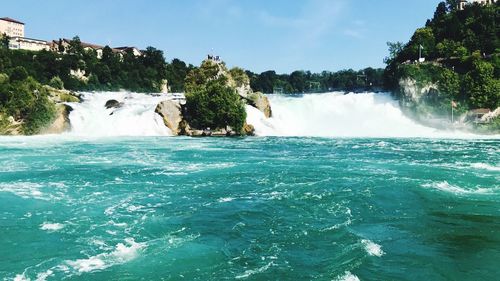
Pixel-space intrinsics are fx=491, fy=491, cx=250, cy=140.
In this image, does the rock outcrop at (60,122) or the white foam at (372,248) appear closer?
the white foam at (372,248)

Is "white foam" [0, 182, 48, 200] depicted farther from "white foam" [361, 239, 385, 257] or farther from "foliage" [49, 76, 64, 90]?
"foliage" [49, 76, 64, 90]

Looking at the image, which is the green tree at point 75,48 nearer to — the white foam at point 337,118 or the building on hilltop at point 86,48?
the building on hilltop at point 86,48

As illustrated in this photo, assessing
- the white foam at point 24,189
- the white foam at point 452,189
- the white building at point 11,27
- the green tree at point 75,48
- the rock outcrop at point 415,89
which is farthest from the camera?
the white building at point 11,27

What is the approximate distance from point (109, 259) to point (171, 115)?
33.8 m

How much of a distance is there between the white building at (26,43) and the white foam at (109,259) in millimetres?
99316

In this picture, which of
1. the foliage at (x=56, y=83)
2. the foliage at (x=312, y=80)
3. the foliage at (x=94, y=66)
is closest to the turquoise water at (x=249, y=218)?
the foliage at (x=56, y=83)

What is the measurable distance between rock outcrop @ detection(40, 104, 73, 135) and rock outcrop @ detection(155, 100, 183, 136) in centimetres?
782

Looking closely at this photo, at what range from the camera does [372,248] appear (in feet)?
39.5

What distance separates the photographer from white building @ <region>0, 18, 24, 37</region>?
112m

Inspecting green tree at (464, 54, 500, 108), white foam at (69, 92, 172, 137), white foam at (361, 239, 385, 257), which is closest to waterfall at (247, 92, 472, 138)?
green tree at (464, 54, 500, 108)

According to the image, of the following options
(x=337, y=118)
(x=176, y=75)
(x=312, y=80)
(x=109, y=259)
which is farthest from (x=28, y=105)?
(x=312, y=80)

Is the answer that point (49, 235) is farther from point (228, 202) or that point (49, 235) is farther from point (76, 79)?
point (76, 79)

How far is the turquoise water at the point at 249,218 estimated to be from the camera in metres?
11.0

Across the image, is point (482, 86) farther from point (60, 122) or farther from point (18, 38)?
point (18, 38)
